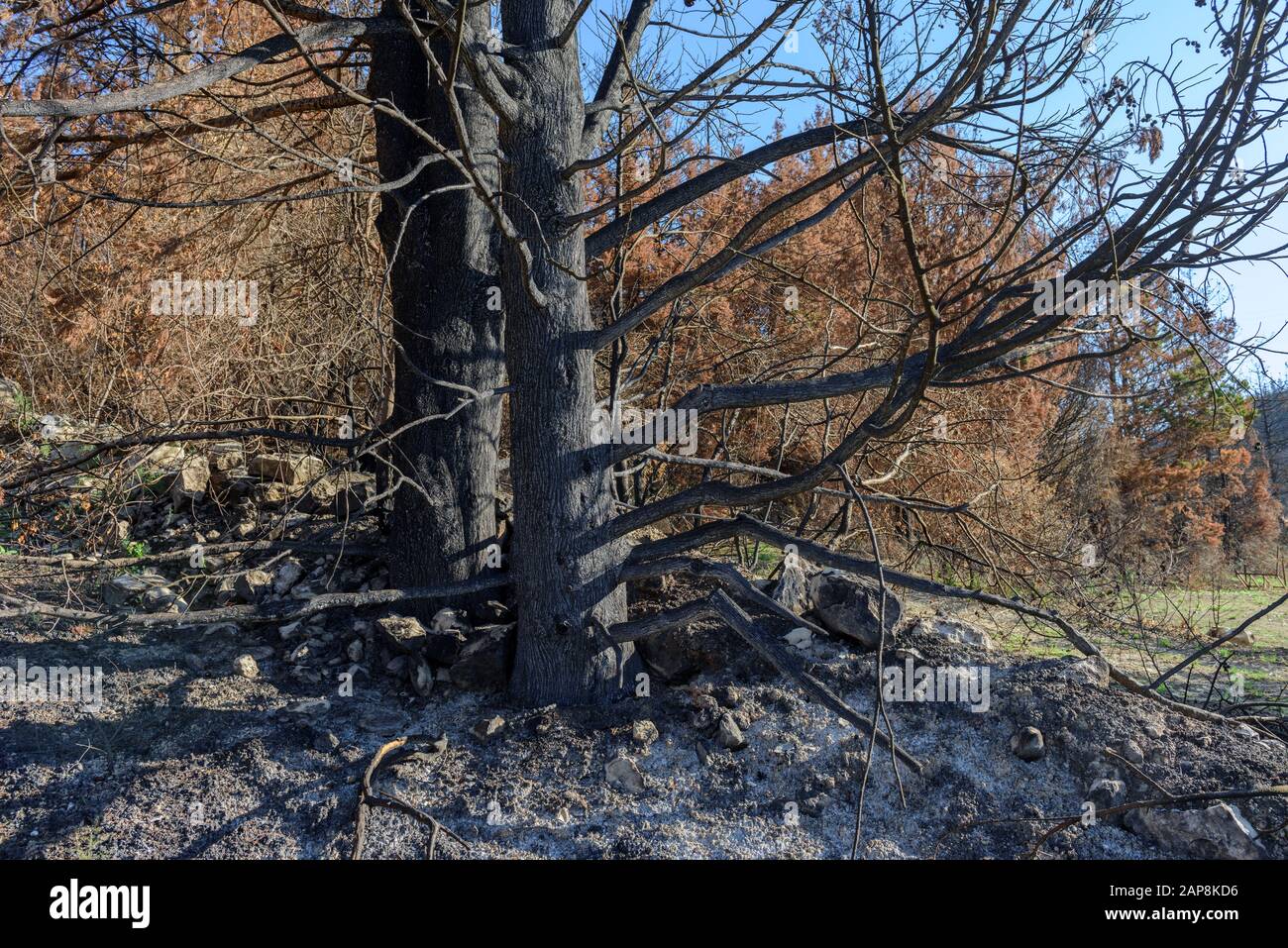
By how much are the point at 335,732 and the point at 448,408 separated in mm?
1789

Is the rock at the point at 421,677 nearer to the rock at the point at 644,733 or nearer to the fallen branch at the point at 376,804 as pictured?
the fallen branch at the point at 376,804

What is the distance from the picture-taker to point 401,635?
4582mm

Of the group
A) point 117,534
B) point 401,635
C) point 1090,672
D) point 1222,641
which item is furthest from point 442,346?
point 1222,641

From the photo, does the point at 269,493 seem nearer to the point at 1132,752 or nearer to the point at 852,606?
the point at 852,606

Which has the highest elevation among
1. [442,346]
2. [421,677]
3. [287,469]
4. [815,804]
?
[442,346]

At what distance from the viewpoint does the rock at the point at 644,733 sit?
12.4 ft

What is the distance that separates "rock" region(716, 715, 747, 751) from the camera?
3.75 meters

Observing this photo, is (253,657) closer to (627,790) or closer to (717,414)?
(627,790)

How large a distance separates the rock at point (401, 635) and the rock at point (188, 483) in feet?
8.88

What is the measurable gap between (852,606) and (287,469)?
4.33 meters

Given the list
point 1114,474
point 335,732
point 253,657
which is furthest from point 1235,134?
point 1114,474

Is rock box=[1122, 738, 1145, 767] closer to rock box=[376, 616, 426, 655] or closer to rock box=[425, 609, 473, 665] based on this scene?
rock box=[425, 609, 473, 665]

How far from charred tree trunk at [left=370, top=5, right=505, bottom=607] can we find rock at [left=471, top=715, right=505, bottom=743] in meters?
1.13

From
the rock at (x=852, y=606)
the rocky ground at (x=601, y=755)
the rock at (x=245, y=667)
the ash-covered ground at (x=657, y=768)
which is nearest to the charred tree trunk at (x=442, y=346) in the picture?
the rocky ground at (x=601, y=755)
